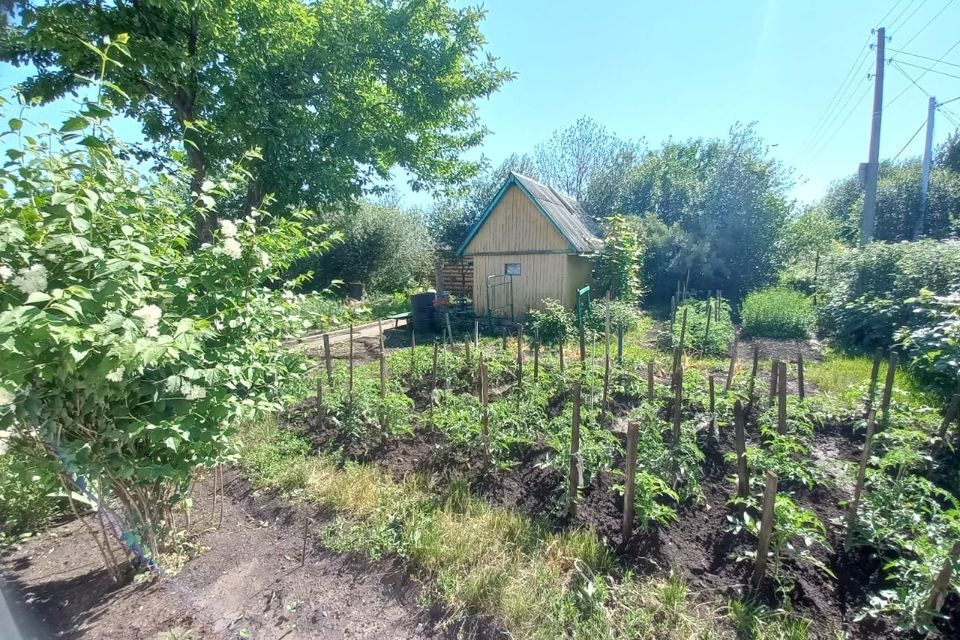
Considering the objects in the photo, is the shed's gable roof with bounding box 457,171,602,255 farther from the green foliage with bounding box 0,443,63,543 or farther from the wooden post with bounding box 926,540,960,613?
the green foliage with bounding box 0,443,63,543

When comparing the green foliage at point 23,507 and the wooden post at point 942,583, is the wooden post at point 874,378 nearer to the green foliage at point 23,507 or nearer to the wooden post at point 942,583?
the wooden post at point 942,583

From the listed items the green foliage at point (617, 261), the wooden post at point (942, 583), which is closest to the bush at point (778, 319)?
the green foliage at point (617, 261)

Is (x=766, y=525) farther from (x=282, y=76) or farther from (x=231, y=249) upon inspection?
(x=282, y=76)

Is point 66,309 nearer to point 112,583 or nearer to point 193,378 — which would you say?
point 193,378

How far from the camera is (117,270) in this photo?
1544mm

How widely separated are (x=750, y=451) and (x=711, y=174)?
18310 mm

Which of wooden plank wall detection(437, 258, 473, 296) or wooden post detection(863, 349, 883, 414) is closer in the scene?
wooden post detection(863, 349, 883, 414)

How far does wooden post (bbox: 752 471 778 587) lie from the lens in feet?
7.38

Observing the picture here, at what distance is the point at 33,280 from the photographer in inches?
59.4

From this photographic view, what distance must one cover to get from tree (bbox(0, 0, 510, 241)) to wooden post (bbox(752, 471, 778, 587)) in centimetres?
751

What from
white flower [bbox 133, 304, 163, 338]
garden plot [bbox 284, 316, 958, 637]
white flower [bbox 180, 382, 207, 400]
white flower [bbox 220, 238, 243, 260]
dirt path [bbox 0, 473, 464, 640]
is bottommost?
dirt path [bbox 0, 473, 464, 640]

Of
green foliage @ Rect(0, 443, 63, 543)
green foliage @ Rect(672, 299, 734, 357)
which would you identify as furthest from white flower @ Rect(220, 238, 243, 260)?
green foliage @ Rect(672, 299, 734, 357)

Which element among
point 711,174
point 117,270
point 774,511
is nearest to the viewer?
point 117,270

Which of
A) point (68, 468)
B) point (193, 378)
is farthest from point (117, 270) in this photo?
point (68, 468)
